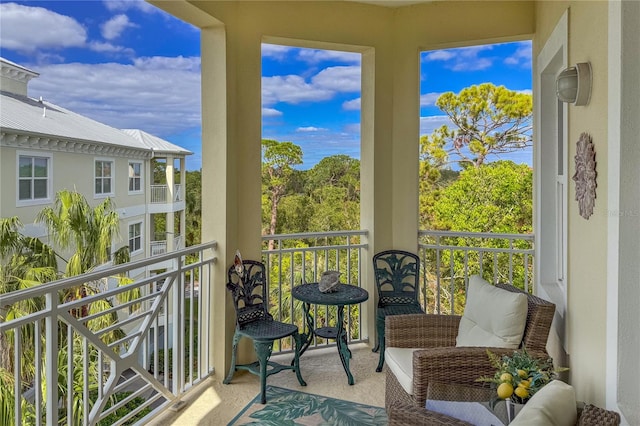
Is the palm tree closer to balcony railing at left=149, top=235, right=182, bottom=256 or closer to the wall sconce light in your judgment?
balcony railing at left=149, top=235, right=182, bottom=256

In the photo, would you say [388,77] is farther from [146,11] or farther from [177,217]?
[146,11]

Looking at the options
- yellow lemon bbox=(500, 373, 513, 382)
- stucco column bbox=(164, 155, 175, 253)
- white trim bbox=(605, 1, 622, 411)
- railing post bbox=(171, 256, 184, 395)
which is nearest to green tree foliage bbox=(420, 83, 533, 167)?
railing post bbox=(171, 256, 184, 395)

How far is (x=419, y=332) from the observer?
2539 mm

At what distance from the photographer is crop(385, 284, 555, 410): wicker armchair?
1993 millimetres

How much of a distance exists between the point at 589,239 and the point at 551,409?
102 cm

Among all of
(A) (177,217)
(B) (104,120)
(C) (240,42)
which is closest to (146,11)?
(B) (104,120)

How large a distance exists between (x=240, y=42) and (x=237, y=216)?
4.53 ft

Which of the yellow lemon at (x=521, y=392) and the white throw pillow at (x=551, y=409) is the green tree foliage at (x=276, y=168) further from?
the white throw pillow at (x=551, y=409)

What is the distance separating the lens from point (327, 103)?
10.1 meters

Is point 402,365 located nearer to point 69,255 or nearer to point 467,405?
point 467,405

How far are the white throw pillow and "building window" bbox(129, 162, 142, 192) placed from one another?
10001 mm

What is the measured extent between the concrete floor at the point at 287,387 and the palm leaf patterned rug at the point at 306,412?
0.07m

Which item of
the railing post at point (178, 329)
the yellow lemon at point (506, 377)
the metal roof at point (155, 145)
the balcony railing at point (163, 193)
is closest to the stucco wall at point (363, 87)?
the railing post at point (178, 329)

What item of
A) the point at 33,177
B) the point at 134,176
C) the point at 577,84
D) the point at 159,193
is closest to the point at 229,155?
the point at 577,84
